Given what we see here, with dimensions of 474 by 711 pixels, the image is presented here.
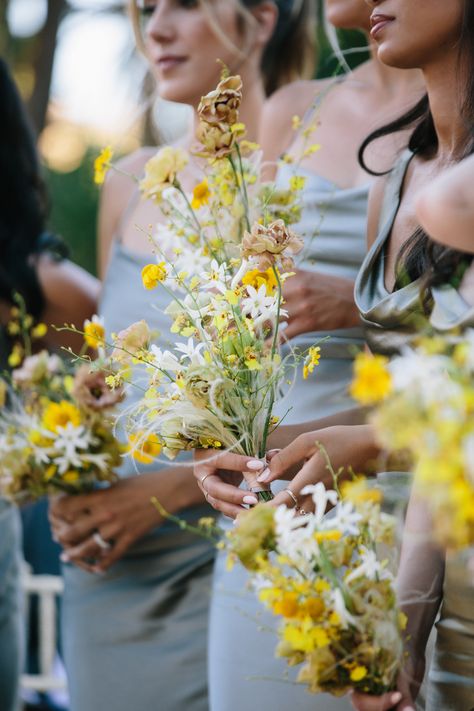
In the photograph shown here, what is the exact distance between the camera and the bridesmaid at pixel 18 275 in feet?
9.79

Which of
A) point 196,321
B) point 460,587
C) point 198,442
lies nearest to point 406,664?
point 460,587

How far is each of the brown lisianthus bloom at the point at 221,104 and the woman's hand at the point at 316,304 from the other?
42cm

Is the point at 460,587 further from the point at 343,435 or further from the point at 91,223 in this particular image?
the point at 91,223

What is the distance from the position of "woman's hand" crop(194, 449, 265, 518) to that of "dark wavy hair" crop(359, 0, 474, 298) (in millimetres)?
377

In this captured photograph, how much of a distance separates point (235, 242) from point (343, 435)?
1.49ft

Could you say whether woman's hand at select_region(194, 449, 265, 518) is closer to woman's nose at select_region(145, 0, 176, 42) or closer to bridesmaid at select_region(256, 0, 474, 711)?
bridesmaid at select_region(256, 0, 474, 711)

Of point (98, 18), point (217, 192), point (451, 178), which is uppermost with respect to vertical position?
point (451, 178)

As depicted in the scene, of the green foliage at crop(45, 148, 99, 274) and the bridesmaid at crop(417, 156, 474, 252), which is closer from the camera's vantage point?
the bridesmaid at crop(417, 156, 474, 252)

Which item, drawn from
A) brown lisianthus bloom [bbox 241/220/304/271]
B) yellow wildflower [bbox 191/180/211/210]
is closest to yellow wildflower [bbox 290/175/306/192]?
yellow wildflower [bbox 191/180/211/210]

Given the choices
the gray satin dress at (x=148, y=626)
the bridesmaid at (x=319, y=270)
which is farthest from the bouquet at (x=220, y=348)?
the gray satin dress at (x=148, y=626)

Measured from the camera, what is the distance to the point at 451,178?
3.74 feet

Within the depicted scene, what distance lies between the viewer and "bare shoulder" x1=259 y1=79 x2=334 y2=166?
101 inches

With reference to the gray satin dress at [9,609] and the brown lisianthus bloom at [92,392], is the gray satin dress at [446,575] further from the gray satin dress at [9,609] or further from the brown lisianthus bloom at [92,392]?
the gray satin dress at [9,609]

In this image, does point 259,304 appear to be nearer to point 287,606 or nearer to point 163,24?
point 287,606
